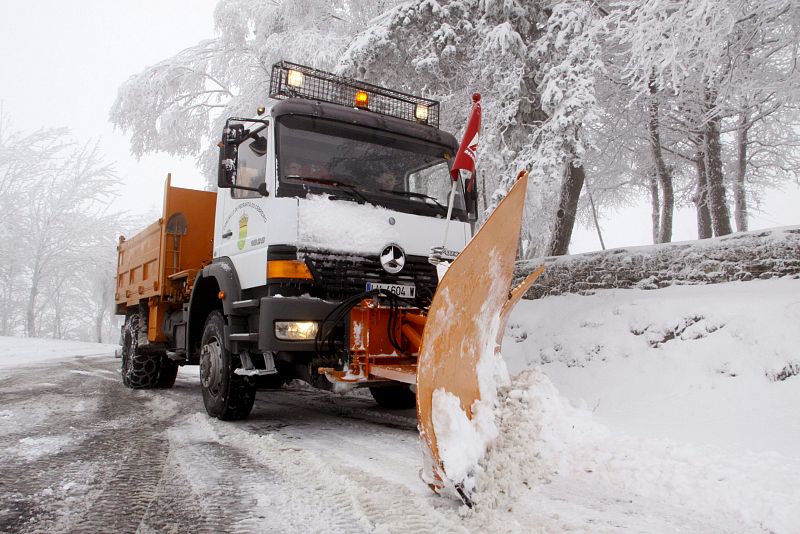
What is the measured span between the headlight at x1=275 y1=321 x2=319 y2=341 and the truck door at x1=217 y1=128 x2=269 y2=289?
0.44 meters

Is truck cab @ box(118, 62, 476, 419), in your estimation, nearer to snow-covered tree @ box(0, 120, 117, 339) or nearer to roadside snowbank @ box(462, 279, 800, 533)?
roadside snowbank @ box(462, 279, 800, 533)

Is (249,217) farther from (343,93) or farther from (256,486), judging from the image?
(256,486)

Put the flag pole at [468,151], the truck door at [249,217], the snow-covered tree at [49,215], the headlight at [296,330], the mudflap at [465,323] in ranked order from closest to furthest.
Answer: the mudflap at [465,323] < the flag pole at [468,151] < the headlight at [296,330] < the truck door at [249,217] < the snow-covered tree at [49,215]

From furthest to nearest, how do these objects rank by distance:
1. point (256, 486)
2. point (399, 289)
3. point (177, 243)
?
point (177, 243) → point (399, 289) → point (256, 486)

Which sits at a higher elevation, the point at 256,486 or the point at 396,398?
the point at 396,398

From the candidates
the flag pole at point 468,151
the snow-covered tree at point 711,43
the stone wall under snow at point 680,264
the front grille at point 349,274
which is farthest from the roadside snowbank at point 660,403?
the snow-covered tree at point 711,43

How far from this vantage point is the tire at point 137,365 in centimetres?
813

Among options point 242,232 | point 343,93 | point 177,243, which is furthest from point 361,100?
point 177,243

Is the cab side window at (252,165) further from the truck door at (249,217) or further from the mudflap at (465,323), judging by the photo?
the mudflap at (465,323)

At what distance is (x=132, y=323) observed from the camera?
8.40 metres

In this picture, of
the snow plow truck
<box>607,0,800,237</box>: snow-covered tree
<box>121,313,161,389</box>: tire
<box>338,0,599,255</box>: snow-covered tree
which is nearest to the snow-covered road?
the snow plow truck

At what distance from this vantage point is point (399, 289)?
461 centimetres

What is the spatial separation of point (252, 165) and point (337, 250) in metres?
1.21

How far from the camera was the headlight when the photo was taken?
425cm
